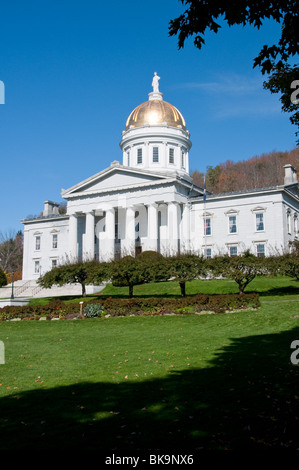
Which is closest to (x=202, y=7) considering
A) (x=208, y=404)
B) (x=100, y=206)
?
(x=208, y=404)

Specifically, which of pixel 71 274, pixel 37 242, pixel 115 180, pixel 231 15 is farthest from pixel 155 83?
pixel 231 15

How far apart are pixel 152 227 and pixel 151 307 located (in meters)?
27.6

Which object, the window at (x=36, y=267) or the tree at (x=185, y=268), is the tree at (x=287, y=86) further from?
the window at (x=36, y=267)

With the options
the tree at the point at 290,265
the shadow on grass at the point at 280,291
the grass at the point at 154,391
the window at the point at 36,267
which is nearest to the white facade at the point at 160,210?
the window at the point at 36,267

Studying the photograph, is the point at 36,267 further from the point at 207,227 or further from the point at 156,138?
the point at 207,227

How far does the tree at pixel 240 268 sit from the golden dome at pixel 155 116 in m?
37.7

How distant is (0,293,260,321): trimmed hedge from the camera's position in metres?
23.9

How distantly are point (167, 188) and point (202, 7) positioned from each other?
4504 centimetres

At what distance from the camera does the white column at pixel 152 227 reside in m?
51.7

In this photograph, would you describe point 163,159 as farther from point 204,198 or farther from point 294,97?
point 294,97

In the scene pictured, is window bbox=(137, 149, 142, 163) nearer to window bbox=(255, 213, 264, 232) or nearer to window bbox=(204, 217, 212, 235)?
window bbox=(204, 217, 212, 235)

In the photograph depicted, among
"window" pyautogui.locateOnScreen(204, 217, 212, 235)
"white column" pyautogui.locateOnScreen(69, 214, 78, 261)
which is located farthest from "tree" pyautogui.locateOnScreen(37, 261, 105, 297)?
"window" pyautogui.locateOnScreen(204, 217, 212, 235)

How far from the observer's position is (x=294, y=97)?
10961 millimetres

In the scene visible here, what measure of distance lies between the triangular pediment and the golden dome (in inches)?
432
